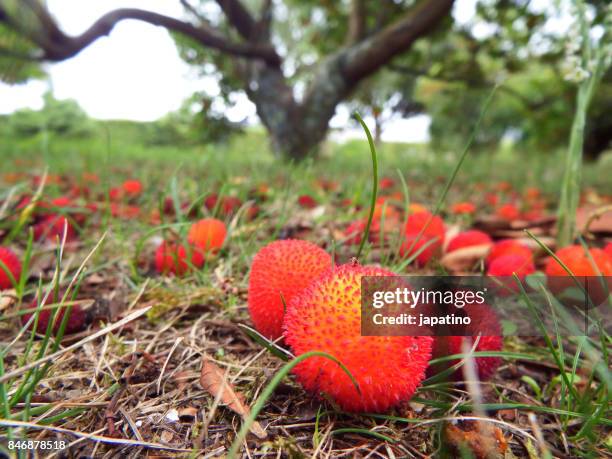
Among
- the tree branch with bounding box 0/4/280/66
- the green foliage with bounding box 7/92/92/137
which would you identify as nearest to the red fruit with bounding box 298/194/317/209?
the tree branch with bounding box 0/4/280/66

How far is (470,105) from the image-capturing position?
1322 cm

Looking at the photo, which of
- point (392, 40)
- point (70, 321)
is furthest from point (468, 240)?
point (392, 40)

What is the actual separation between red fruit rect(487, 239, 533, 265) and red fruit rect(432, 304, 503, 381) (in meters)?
0.57

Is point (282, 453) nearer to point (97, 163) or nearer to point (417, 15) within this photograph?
point (97, 163)

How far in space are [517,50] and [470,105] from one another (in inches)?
310

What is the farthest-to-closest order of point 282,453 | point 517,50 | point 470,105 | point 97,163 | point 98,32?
1. point 470,105
2. point 517,50
3. point 97,163
4. point 98,32
5. point 282,453

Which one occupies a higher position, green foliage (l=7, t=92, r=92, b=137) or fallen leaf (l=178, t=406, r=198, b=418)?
green foliage (l=7, t=92, r=92, b=137)

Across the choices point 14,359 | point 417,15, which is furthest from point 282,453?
point 417,15

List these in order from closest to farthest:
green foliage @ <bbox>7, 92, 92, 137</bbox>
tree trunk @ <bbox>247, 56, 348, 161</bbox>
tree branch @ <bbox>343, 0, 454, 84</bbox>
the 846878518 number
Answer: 1. the 846878518 number
2. tree branch @ <bbox>343, 0, 454, 84</bbox>
3. tree trunk @ <bbox>247, 56, 348, 161</bbox>
4. green foliage @ <bbox>7, 92, 92, 137</bbox>

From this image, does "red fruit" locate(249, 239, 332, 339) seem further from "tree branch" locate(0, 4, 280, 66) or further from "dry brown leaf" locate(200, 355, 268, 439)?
"tree branch" locate(0, 4, 280, 66)

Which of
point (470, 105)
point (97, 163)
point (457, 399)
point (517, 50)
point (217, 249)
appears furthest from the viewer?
point (470, 105)

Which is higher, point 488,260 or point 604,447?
point 488,260

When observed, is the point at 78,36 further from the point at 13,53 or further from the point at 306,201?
the point at 306,201

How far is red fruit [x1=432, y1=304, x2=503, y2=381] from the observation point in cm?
91
